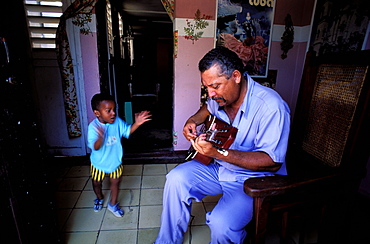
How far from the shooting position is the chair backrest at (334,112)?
1283 millimetres

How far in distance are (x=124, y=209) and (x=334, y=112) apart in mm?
2179

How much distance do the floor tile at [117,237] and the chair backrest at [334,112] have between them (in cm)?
160

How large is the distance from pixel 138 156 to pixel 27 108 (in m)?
2.15

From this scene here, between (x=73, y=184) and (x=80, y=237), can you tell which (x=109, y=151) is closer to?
(x=80, y=237)

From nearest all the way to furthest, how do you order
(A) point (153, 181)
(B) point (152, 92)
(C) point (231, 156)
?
(C) point (231, 156) < (A) point (153, 181) < (B) point (152, 92)

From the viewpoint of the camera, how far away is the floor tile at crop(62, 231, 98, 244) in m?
1.87

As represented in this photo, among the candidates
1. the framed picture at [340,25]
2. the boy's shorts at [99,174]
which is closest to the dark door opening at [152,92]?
the boy's shorts at [99,174]

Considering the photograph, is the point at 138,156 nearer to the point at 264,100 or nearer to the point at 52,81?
the point at 52,81

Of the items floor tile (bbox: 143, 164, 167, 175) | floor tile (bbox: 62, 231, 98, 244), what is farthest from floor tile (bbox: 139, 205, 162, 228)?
floor tile (bbox: 143, 164, 167, 175)

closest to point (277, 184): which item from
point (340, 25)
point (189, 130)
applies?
point (189, 130)

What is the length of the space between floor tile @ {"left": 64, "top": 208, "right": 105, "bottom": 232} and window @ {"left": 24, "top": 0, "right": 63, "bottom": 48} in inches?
88.4

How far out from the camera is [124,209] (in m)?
2.29

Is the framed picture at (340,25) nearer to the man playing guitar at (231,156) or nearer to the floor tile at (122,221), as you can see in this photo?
the man playing guitar at (231,156)

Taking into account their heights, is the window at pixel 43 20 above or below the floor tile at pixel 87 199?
above
